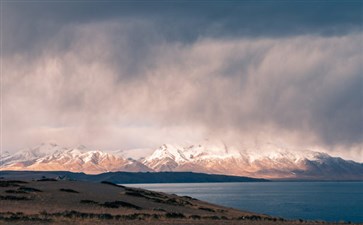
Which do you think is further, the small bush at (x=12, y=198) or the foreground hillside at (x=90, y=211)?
the small bush at (x=12, y=198)

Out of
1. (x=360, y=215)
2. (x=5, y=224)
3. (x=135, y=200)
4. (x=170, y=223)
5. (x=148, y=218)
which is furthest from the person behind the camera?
(x=360, y=215)

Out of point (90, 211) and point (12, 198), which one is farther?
point (12, 198)

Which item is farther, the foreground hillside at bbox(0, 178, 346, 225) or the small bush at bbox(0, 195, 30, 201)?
the small bush at bbox(0, 195, 30, 201)

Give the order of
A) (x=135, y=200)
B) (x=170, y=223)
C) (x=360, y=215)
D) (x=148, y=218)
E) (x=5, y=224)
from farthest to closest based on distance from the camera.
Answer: (x=360, y=215)
(x=135, y=200)
(x=148, y=218)
(x=170, y=223)
(x=5, y=224)

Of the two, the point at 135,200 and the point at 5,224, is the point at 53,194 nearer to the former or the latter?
the point at 135,200

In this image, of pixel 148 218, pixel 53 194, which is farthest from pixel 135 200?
pixel 148 218

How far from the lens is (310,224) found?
207 feet

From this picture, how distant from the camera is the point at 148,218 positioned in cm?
6300

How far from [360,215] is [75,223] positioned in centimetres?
11146

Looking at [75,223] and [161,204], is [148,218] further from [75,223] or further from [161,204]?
[161,204]

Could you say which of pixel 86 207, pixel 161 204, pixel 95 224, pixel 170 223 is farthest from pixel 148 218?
pixel 161 204

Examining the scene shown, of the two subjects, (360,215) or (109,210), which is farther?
(360,215)

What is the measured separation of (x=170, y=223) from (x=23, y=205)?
968 inches

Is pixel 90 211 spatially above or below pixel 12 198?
below
